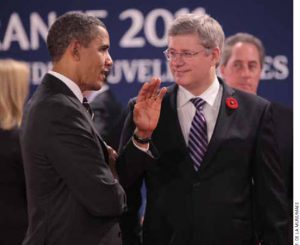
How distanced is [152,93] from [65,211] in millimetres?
477

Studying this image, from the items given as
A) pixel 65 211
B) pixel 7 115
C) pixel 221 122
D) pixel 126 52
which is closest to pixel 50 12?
pixel 126 52

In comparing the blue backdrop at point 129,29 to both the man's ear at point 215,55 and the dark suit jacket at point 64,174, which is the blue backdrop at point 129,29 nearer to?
the man's ear at point 215,55

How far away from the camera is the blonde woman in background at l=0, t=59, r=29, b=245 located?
7.02 ft

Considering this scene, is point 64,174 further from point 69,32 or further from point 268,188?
point 268,188

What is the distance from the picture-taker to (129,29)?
276 cm

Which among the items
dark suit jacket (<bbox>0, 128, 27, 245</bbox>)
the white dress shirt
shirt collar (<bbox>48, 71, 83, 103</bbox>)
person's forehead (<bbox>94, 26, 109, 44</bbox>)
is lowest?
dark suit jacket (<bbox>0, 128, 27, 245</bbox>)

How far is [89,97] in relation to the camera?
261cm

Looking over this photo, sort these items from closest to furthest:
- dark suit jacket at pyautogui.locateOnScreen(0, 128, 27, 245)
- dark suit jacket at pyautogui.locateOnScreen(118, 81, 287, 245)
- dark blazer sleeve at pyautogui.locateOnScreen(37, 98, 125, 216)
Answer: dark blazer sleeve at pyautogui.locateOnScreen(37, 98, 125, 216) < dark suit jacket at pyautogui.locateOnScreen(118, 81, 287, 245) < dark suit jacket at pyautogui.locateOnScreen(0, 128, 27, 245)

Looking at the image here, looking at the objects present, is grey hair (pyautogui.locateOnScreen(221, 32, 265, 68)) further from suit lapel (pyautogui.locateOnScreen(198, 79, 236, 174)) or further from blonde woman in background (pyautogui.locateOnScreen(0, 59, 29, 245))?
blonde woman in background (pyautogui.locateOnScreen(0, 59, 29, 245))

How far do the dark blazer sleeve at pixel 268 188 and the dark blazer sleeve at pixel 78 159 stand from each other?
0.55 metres

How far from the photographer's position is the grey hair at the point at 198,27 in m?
2.03

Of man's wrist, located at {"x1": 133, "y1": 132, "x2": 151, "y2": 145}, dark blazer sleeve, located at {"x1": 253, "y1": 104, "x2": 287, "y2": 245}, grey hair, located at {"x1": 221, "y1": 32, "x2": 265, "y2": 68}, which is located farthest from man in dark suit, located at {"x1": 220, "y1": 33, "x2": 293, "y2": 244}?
man's wrist, located at {"x1": 133, "y1": 132, "x2": 151, "y2": 145}

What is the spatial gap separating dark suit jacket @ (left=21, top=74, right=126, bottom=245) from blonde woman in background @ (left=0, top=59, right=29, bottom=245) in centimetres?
41

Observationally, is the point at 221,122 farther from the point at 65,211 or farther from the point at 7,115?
the point at 7,115
